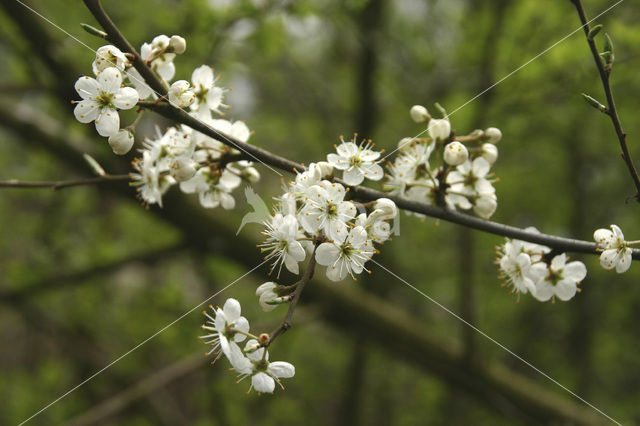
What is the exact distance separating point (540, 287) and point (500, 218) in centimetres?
289

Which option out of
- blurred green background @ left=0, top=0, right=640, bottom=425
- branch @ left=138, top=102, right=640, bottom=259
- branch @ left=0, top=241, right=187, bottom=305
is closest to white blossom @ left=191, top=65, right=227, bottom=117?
branch @ left=138, top=102, right=640, bottom=259

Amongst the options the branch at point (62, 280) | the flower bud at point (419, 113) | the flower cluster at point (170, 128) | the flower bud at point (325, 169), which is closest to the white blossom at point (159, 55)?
the flower cluster at point (170, 128)

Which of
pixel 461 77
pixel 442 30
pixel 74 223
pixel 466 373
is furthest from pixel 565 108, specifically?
pixel 74 223

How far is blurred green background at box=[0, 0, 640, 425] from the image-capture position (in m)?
3.19

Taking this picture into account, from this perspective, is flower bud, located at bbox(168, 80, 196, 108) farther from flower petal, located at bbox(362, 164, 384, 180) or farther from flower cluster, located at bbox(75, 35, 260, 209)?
flower petal, located at bbox(362, 164, 384, 180)

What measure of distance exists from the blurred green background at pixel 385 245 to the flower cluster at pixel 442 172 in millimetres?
1425

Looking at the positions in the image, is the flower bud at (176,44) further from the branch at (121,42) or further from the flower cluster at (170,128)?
the branch at (121,42)

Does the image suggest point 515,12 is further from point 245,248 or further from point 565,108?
point 245,248

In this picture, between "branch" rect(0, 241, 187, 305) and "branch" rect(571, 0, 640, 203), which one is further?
"branch" rect(0, 241, 187, 305)

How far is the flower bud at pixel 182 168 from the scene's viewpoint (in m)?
1.37

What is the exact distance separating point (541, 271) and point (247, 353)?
95cm

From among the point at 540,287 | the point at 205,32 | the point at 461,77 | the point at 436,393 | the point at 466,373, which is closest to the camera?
the point at 540,287

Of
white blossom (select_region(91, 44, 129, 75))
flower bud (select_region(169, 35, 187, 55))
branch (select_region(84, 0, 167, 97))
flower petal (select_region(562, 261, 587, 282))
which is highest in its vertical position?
flower petal (select_region(562, 261, 587, 282))

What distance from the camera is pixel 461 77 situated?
3.97 meters
